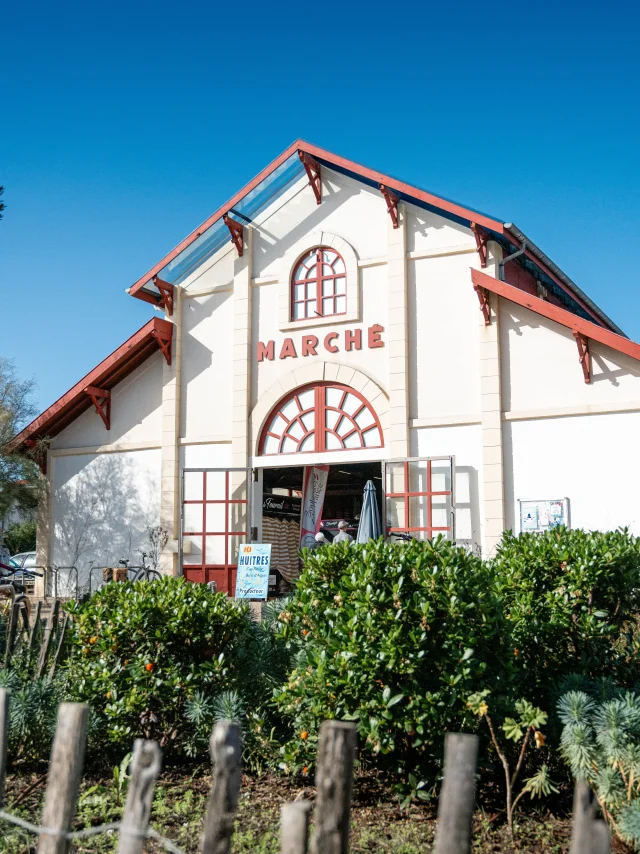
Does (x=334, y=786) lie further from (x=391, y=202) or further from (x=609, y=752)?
(x=391, y=202)

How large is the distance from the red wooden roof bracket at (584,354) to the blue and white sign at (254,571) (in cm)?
538

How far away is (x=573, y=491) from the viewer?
40.1ft

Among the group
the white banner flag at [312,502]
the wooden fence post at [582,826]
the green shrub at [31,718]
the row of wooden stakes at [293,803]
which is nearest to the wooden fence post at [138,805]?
the row of wooden stakes at [293,803]

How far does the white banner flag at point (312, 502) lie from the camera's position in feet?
51.0

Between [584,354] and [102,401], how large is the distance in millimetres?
8721

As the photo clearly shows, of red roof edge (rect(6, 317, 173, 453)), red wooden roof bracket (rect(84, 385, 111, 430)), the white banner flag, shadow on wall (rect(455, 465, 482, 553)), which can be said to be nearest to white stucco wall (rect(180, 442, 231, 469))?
the white banner flag

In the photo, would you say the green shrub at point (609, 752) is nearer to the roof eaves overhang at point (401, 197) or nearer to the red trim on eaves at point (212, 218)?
the roof eaves overhang at point (401, 197)

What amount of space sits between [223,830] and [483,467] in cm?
1070

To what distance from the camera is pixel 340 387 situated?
46.4 ft

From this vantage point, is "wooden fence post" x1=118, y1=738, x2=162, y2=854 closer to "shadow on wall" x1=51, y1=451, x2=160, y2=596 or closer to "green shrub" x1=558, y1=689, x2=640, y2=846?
→ "green shrub" x1=558, y1=689, x2=640, y2=846

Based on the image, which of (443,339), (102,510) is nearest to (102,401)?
(102,510)

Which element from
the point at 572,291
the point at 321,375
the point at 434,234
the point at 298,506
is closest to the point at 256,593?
the point at 321,375

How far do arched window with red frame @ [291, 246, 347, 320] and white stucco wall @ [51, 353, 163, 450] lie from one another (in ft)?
9.54

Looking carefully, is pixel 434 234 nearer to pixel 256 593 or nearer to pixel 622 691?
pixel 256 593
